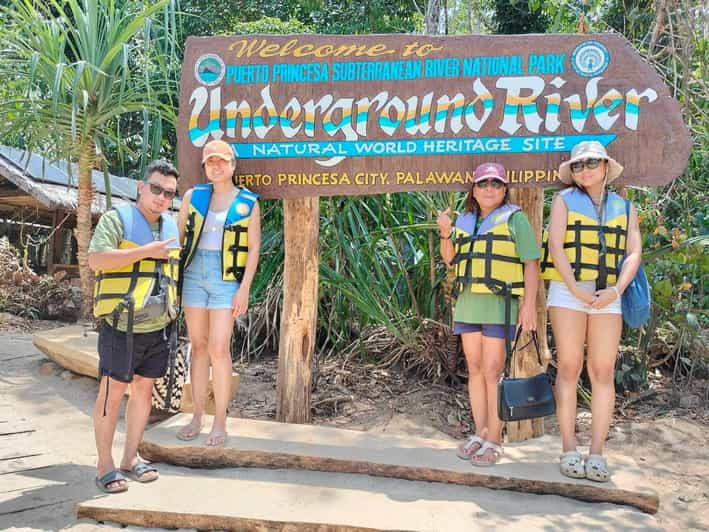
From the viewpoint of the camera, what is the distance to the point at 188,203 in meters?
3.38

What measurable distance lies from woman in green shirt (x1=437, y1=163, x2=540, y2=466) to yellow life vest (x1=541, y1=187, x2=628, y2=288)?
0.20 meters

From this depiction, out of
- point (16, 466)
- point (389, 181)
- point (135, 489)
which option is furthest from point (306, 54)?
point (16, 466)

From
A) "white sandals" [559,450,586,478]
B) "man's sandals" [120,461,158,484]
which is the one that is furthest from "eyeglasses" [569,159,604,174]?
"man's sandals" [120,461,158,484]

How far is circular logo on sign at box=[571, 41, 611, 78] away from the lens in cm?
357

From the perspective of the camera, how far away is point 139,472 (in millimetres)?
3037

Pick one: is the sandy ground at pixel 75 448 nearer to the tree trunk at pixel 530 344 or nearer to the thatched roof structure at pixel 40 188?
the tree trunk at pixel 530 344

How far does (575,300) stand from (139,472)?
7.49 ft

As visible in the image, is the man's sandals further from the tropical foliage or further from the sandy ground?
the tropical foliage

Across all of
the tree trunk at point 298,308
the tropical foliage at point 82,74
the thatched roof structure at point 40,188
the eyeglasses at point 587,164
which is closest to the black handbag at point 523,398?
the eyeglasses at point 587,164

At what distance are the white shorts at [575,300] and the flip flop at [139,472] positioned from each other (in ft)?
7.03

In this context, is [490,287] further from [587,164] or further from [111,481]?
[111,481]

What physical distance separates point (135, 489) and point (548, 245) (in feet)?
7.58

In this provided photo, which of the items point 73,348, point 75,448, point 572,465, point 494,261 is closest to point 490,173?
point 494,261

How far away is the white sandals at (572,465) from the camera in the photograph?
3.01m
